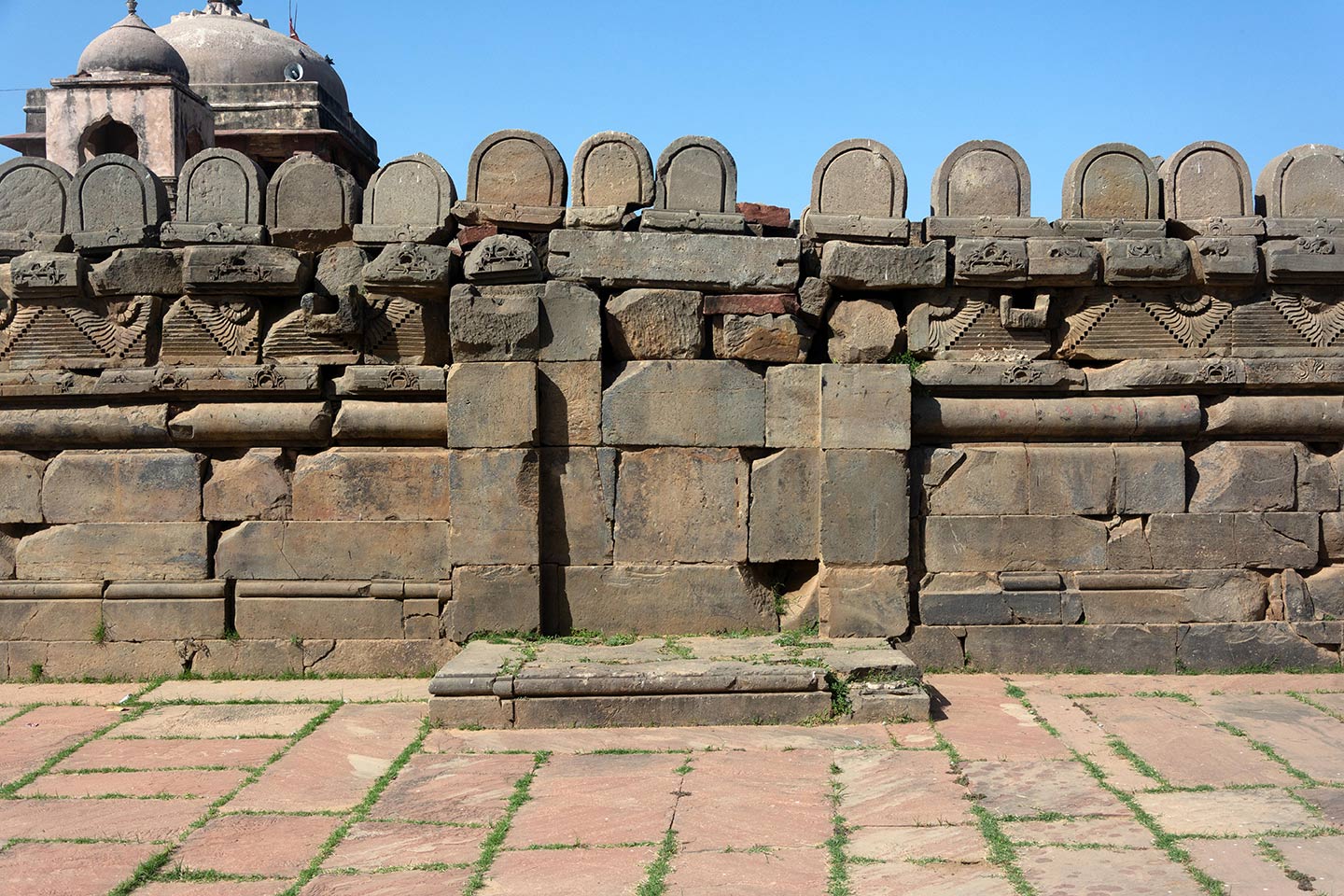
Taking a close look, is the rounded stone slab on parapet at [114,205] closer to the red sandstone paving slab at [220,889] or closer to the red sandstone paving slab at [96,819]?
the red sandstone paving slab at [96,819]

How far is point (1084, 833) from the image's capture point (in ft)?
14.6

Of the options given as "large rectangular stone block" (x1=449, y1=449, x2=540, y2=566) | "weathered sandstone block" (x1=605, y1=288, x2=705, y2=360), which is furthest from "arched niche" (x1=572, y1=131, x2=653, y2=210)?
"large rectangular stone block" (x1=449, y1=449, x2=540, y2=566)

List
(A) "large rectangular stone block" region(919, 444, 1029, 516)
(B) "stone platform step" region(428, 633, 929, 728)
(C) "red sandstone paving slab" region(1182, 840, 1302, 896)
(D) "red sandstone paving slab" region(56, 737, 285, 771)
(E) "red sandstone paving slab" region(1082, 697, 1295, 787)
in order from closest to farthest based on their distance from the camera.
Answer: (C) "red sandstone paving slab" region(1182, 840, 1302, 896) → (E) "red sandstone paving slab" region(1082, 697, 1295, 787) → (D) "red sandstone paving slab" region(56, 737, 285, 771) → (B) "stone platform step" region(428, 633, 929, 728) → (A) "large rectangular stone block" region(919, 444, 1029, 516)

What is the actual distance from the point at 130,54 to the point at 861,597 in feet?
44.1

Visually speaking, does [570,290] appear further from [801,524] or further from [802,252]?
[801,524]

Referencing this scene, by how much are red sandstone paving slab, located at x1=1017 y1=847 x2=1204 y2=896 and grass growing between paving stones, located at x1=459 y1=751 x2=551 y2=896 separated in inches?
76.0

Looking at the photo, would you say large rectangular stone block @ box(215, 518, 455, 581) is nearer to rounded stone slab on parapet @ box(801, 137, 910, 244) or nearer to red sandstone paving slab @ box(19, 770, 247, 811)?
red sandstone paving slab @ box(19, 770, 247, 811)

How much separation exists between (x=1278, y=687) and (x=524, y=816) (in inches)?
173

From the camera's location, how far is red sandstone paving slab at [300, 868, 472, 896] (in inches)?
159

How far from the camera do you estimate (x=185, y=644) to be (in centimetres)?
693

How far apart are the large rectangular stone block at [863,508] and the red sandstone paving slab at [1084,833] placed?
2309mm

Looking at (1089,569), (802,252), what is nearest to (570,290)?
(802,252)

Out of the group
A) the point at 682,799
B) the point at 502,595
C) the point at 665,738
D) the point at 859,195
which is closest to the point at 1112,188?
the point at 859,195

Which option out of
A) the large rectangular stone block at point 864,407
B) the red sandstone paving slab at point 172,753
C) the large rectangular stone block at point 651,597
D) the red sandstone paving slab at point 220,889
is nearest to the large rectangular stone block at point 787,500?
the large rectangular stone block at point 864,407
